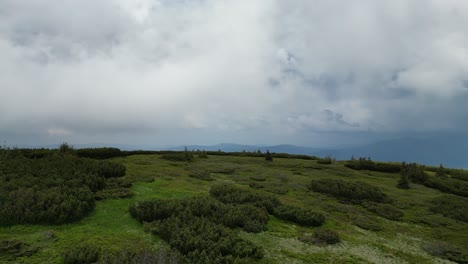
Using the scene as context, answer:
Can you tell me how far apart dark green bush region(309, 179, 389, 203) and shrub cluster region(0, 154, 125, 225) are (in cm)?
1576

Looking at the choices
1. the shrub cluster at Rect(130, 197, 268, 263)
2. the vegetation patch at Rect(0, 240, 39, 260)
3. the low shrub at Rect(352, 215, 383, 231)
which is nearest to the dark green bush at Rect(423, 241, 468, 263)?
the low shrub at Rect(352, 215, 383, 231)

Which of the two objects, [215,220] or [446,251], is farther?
[446,251]

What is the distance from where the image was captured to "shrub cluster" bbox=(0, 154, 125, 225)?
41.2 feet

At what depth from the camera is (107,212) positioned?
14477 millimetres

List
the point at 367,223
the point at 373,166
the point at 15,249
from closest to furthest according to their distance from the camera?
the point at 15,249 < the point at 367,223 < the point at 373,166

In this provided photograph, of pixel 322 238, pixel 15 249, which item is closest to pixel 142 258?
pixel 15 249

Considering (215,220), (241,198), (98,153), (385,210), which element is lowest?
(385,210)

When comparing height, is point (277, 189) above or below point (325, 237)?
above

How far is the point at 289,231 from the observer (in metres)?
14.6

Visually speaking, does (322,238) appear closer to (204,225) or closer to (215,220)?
(215,220)

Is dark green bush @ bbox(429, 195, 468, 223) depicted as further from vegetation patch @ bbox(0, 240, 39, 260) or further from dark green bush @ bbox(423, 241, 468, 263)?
vegetation patch @ bbox(0, 240, 39, 260)

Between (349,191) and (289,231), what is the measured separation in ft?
36.7

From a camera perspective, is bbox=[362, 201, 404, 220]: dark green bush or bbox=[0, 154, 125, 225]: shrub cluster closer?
bbox=[0, 154, 125, 225]: shrub cluster

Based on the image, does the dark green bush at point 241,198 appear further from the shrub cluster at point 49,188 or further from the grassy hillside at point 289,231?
the shrub cluster at point 49,188
